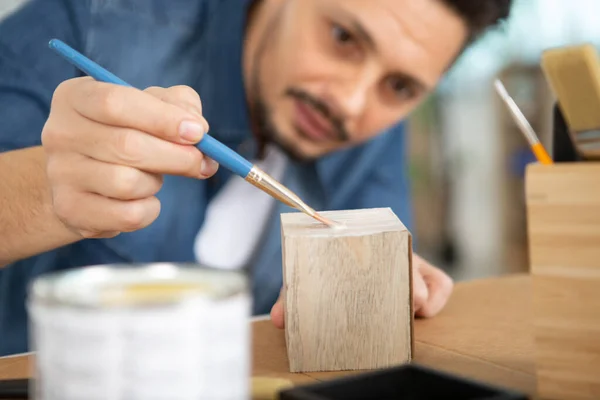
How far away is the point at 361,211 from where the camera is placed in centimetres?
70

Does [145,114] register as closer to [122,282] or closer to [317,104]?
[122,282]

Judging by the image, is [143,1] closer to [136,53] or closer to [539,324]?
[136,53]

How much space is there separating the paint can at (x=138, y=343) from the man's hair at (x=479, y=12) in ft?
4.11

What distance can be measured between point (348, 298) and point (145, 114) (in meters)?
0.22

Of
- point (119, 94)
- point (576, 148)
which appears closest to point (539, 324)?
point (576, 148)

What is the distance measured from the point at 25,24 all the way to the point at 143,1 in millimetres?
204

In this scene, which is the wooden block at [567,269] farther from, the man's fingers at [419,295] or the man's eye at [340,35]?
the man's eye at [340,35]

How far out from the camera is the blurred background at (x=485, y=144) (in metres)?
2.80

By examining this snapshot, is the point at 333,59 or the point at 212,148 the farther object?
the point at 333,59

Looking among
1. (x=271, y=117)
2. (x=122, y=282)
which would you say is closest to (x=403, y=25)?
(x=271, y=117)

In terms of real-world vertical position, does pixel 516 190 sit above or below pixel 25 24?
below

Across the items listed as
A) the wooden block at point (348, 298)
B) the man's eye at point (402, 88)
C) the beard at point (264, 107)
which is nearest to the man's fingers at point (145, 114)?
the wooden block at point (348, 298)

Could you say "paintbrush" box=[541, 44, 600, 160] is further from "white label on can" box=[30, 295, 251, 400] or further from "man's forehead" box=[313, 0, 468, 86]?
"man's forehead" box=[313, 0, 468, 86]

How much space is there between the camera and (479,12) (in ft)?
4.91
